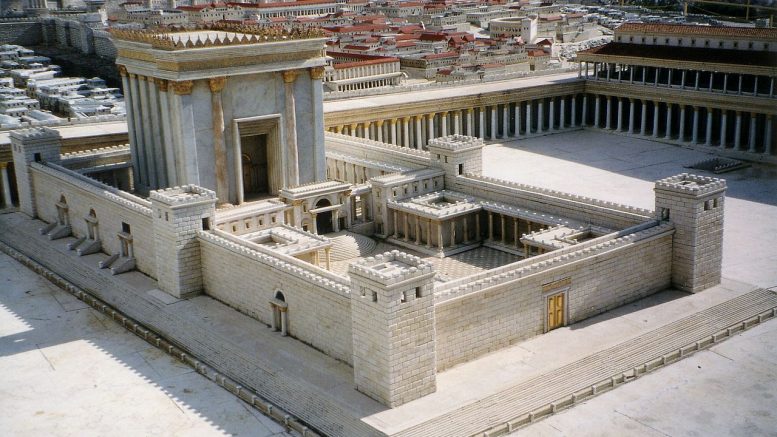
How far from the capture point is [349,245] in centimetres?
5325

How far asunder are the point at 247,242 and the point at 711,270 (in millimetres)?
23773

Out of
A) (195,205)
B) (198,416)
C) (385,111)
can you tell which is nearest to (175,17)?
(385,111)

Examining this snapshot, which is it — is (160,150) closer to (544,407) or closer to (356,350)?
(356,350)

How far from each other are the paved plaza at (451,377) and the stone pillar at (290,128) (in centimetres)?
1235

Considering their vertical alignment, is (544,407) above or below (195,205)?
below

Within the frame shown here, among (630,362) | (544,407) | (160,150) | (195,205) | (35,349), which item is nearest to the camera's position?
(544,407)

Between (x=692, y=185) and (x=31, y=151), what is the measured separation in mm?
42883

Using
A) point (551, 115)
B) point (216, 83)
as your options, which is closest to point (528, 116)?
point (551, 115)

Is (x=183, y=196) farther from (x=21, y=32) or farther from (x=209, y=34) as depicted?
(x=21, y=32)

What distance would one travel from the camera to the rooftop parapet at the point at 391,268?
3309 centimetres

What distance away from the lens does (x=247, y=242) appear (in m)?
44.2

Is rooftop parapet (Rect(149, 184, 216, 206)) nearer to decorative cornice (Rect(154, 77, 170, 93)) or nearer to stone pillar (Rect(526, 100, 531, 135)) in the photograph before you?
decorative cornice (Rect(154, 77, 170, 93))

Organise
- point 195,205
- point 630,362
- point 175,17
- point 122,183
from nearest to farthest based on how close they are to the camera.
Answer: point 630,362
point 195,205
point 122,183
point 175,17

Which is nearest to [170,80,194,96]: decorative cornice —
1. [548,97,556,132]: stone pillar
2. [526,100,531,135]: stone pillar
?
[526,100,531,135]: stone pillar
